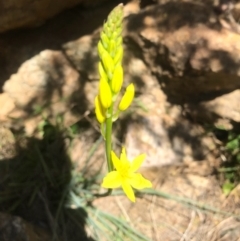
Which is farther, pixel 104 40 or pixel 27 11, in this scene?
pixel 27 11

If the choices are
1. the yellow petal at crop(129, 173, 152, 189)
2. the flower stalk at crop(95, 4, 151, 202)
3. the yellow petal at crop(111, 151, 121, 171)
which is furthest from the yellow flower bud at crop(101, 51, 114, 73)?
the yellow petal at crop(129, 173, 152, 189)

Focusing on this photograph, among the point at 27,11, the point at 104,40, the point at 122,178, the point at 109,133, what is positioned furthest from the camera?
the point at 27,11

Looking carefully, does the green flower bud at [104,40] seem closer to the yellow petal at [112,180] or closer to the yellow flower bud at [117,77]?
the yellow flower bud at [117,77]

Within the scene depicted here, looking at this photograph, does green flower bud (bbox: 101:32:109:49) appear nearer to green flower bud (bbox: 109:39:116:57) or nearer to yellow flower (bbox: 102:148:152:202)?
green flower bud (bbox: 109:39:116:57)

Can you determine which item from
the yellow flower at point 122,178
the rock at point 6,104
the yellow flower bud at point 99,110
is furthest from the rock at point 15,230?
the yellow flower bud at point 99,110

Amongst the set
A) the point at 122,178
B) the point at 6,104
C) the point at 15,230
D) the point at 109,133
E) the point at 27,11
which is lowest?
the point at 15,230

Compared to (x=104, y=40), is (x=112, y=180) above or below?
below

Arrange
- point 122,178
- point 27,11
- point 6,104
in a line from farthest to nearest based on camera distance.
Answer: point 6,104 → point 27,11 → point 122,178

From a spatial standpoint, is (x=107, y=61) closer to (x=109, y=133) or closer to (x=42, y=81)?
(x=109, y=133)

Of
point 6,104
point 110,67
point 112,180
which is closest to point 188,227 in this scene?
point 112,180
